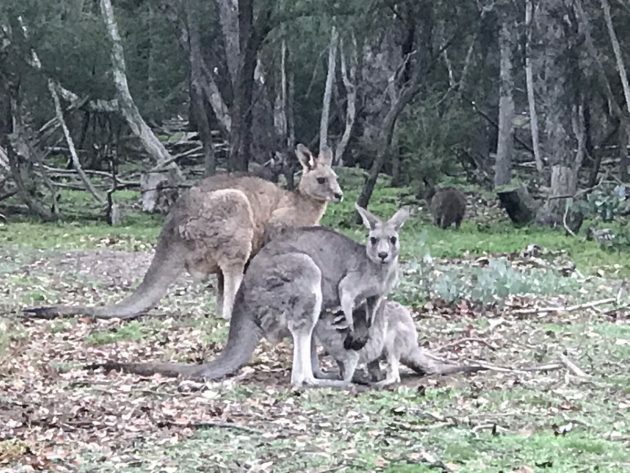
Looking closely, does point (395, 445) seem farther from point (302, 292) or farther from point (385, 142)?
point (385, 142)

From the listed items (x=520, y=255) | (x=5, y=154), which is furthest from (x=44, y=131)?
(x=520, y=255)

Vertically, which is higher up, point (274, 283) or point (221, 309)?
point (274, 283)

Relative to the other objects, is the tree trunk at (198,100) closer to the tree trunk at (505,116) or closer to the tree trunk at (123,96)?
the tree trunk at (123,96)

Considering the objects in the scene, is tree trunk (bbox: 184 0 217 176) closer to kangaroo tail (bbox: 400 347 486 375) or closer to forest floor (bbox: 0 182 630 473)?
forest floor (bbox: 0 182 630 473)

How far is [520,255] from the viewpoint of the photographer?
1454 centimetres

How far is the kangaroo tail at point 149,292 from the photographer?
9.42m

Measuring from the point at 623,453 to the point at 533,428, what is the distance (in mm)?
626

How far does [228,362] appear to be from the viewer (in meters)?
7.53

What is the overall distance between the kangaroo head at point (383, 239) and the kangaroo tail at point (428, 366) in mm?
554

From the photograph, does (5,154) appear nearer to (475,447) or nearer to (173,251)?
(173,251)

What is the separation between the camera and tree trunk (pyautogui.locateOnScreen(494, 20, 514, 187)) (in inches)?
831

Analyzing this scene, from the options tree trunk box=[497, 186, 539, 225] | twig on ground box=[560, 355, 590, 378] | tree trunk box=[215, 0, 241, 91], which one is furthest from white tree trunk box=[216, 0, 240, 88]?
twig on ground box=[560, 355, 590, 378]

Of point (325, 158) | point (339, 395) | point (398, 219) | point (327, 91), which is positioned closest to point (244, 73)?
point (325, 158)

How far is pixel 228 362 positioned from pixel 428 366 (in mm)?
1143
